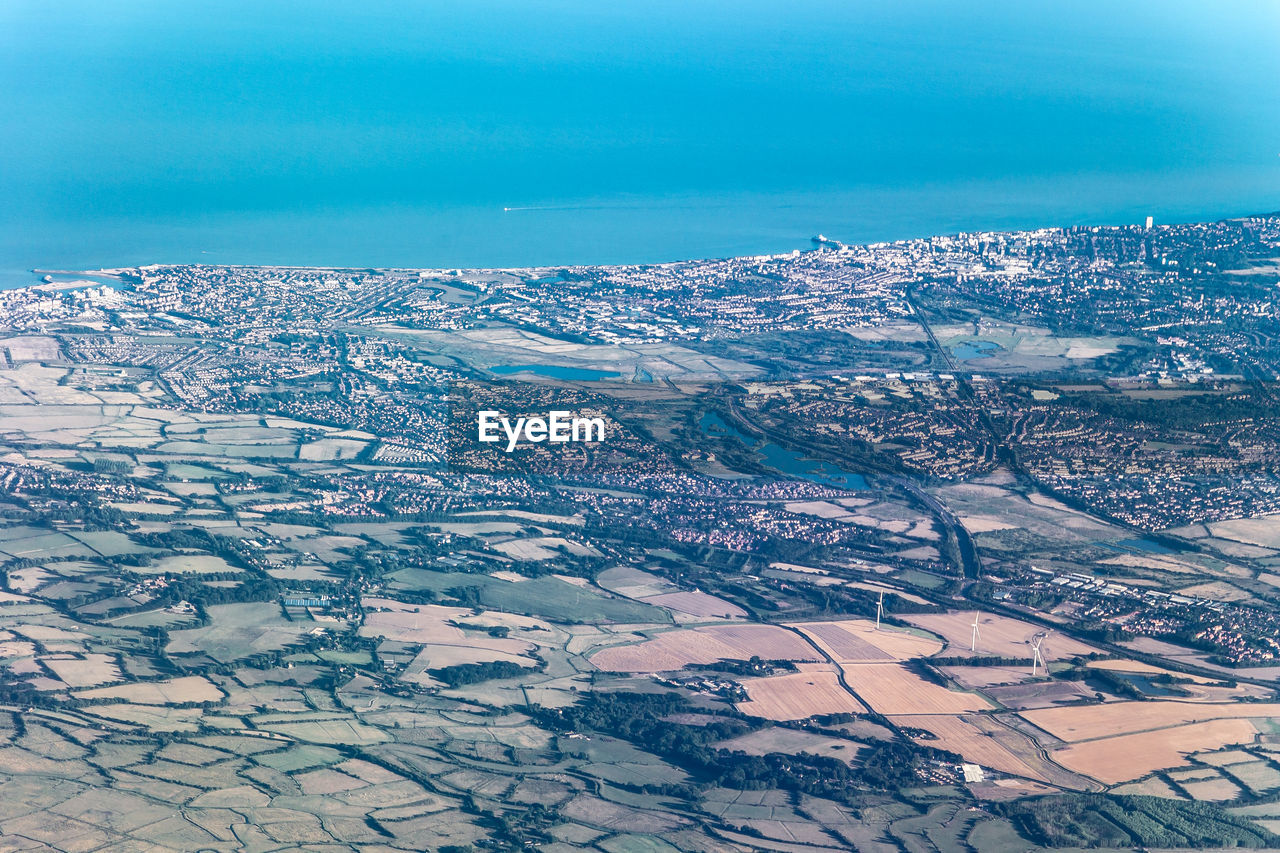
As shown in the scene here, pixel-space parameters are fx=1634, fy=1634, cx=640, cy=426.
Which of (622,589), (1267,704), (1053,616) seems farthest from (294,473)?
(1267,704)

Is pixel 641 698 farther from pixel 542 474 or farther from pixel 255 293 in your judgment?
pixel 255 293

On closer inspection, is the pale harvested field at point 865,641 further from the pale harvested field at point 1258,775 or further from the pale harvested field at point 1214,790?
the pale harvested field at point 1258,775

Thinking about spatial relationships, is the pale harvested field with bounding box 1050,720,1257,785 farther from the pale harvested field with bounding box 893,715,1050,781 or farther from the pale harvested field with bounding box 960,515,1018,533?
the pale harvested field with bounding box 960,515,1018,533

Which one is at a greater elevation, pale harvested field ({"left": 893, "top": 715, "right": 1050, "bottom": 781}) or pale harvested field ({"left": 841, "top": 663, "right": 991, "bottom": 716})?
pale harvested field ({"left": 841, "top": 663, "right": 991, "bottom": 716})

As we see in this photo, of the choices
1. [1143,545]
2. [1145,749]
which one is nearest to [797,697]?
[1145,749]

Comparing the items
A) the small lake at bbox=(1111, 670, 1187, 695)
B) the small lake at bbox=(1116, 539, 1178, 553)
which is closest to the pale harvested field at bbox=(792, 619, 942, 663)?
the small lake at bbox=(1111, 670, 1187, 695)

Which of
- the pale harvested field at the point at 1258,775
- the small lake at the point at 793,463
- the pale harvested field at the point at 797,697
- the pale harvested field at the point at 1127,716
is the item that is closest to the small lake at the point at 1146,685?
the pale harvested field at the point at 1127,716

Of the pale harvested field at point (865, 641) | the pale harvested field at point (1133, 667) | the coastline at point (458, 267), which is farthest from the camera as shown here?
the coastline at point (458, 267)
